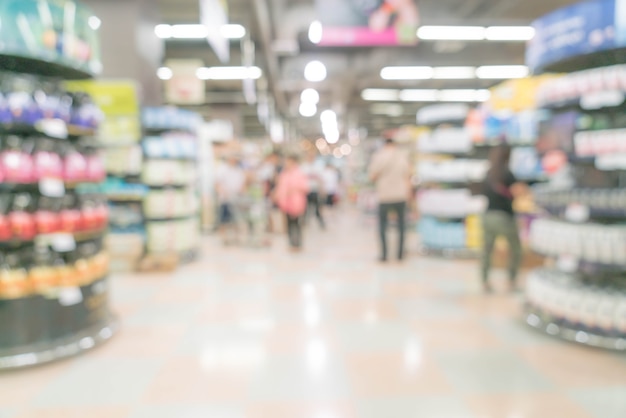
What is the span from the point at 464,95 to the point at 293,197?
44.0 ft

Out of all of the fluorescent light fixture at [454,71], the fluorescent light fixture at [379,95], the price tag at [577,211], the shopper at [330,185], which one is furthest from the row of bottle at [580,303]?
the fluorescent light fixture at [379,95]

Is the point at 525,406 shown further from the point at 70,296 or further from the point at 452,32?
the point at 452,32

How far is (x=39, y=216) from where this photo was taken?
393cm

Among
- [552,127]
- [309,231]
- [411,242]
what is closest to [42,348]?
[552,127]

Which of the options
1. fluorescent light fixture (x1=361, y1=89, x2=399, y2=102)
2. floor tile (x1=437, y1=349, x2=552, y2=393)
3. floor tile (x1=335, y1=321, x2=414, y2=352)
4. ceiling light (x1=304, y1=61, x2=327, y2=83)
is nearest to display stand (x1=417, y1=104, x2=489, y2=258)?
Result: floor tile (x1=335, y1=321, x2=414, y2=352)

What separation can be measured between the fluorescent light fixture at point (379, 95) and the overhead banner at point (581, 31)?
15.8m


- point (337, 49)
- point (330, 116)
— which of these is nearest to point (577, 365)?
point (337, 49)

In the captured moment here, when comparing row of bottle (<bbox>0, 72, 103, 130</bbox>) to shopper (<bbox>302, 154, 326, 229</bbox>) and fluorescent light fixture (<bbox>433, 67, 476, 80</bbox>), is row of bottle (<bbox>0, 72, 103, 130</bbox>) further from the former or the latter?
fluorescent light fixture (<bbox>433, 67, 476, 80</bbox>)

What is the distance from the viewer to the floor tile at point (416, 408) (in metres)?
3.04

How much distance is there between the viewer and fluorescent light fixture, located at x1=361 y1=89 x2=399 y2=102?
805 inches

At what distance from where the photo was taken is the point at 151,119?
7.60 metres

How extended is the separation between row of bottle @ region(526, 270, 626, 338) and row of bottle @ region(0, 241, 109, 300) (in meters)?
3.54

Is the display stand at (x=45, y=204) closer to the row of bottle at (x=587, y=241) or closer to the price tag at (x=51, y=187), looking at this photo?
the price tag at (x=51, y=187)

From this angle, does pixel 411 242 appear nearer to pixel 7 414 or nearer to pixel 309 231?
pixel 309 231
